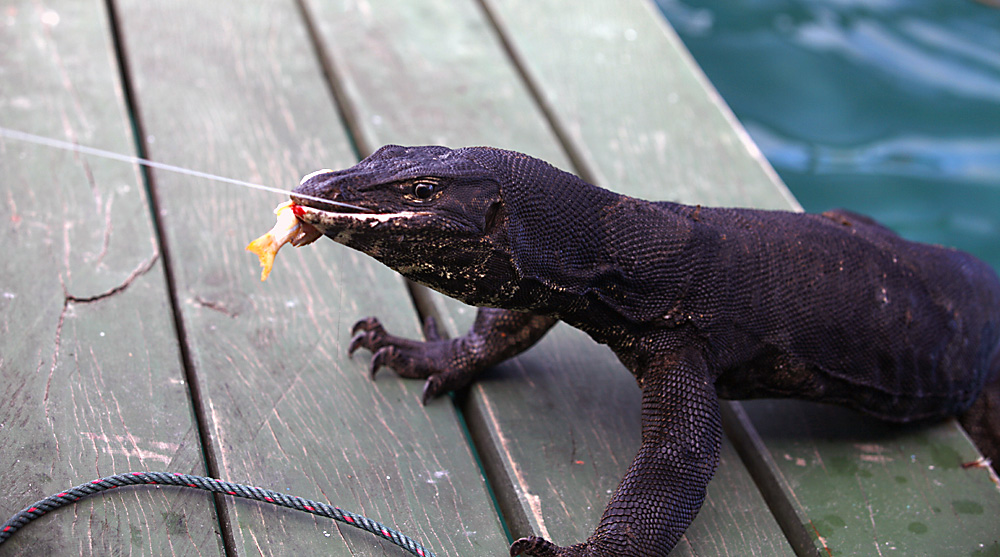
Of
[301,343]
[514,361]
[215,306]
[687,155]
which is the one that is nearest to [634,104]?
[687,155]

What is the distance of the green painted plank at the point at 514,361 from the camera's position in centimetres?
251

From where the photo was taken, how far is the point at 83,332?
2.70m

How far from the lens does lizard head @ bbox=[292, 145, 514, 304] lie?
6.68 feet

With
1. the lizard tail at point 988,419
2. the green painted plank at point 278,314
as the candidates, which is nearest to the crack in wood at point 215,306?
the green painted plank at point 278,314

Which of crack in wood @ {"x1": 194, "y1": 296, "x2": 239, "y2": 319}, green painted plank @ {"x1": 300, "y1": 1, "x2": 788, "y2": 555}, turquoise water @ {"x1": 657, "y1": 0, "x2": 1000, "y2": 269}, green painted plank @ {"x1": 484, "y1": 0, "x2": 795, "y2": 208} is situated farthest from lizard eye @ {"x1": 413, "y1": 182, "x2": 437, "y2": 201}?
turquoise water @ {"x1": 657, "y1": 0, "x2": 1000, "y2": 269}

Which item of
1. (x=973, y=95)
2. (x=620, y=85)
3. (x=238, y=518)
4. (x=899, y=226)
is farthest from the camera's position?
(x=973, y=95)

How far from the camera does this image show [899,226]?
5.74m

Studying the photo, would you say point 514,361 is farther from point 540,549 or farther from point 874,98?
point 874,98

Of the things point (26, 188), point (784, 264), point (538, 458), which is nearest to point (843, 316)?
point (784, 264)

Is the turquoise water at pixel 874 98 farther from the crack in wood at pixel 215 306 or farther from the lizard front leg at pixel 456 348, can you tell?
the crack in wood at pixel 215 306

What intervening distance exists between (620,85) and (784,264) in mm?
1959

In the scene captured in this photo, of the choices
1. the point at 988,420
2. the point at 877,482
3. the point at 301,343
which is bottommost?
the point at 988,420

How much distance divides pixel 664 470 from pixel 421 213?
36.1 inches

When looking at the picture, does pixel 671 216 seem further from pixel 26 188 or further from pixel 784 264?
pixel 26 188
